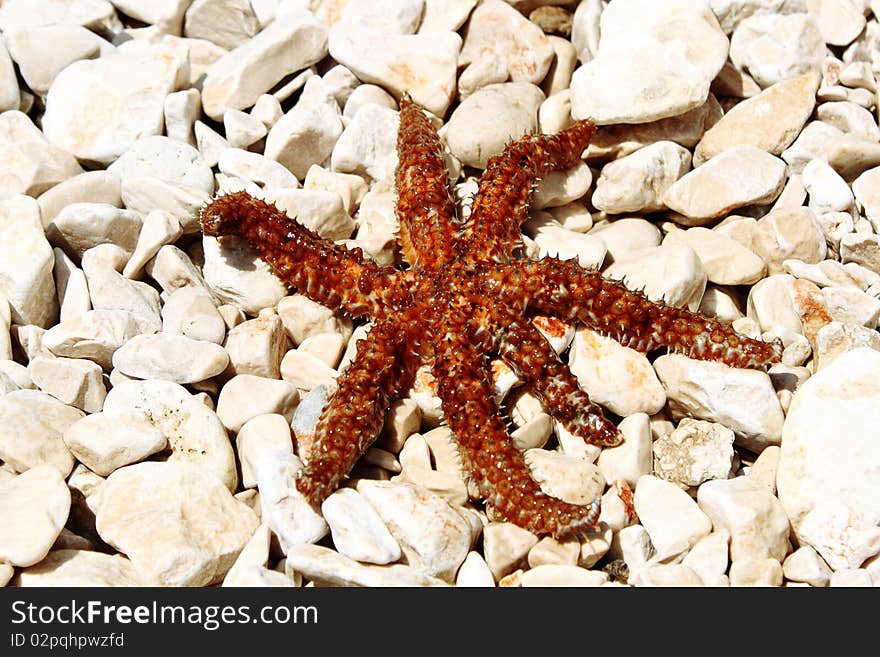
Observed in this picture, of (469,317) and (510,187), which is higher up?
(510,187)

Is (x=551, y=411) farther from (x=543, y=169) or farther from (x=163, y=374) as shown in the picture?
(x=163, y=374)

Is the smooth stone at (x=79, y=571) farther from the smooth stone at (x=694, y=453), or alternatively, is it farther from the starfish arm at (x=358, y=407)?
the smooth stone at (x=694, y=453)

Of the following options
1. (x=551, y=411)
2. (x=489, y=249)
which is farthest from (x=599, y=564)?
(x=489, y=249)

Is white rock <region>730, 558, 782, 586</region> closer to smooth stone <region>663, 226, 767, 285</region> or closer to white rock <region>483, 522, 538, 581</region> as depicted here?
white rock <region>483, 522, 538, 581</region>

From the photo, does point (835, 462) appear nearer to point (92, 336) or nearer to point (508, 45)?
point (508, 45)

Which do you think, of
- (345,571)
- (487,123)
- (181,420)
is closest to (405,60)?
(487,123)

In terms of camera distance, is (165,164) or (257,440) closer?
(257,440)

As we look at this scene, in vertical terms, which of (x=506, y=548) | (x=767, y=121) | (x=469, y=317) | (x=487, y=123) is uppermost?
(x=767, y=121)

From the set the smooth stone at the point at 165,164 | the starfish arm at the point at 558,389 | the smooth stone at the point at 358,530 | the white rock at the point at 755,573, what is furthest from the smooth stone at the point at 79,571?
the white rock at the point at 755,573
